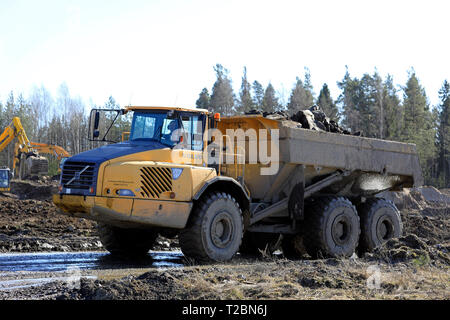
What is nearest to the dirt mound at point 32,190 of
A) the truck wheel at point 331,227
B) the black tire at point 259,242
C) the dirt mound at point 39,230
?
the dirt mound at point 39,230

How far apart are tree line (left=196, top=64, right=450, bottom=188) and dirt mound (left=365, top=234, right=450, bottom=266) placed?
145ft

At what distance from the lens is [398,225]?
48.2 feet

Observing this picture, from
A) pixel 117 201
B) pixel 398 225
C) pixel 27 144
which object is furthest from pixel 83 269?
pixel 27 144

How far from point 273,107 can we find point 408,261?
185 feet

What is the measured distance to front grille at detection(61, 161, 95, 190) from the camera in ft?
32.7

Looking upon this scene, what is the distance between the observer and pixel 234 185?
452 inches

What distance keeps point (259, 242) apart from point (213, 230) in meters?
3.11

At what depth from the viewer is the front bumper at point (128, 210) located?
9.86m

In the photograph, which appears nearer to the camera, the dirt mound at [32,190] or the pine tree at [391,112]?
the dirt mound at [32,190]

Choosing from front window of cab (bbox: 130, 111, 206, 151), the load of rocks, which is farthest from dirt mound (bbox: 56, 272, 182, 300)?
the load of rocks

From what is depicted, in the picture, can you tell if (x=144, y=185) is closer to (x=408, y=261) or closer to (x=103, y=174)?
(x=103, y=174)

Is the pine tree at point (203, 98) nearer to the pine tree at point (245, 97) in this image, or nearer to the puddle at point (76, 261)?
the pine tree at point (245, 97)

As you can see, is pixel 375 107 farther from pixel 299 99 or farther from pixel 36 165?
pixel 36 165

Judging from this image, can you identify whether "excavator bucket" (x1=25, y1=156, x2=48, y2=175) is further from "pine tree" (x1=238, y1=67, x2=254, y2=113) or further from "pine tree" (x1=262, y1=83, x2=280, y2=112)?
"pine tree" (x1=262, y1=83, x2=280, y2=112)
